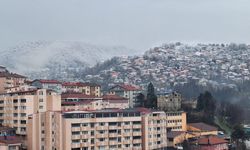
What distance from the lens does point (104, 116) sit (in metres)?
30.0

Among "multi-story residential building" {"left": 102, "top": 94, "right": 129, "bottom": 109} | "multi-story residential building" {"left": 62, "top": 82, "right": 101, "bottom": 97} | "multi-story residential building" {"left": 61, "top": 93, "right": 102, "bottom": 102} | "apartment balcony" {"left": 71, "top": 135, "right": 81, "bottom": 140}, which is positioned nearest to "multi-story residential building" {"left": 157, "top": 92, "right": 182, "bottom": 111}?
"multi-story residential building" {"left": 102, "top": 94, "right": 129, "bottom": 109}

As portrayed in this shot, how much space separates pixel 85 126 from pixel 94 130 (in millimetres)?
698

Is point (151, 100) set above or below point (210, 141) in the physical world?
above

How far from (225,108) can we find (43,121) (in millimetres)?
21182

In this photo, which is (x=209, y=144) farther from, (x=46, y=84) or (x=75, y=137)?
(x=46, y=84)

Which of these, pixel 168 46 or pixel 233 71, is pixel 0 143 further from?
pixel 168 46

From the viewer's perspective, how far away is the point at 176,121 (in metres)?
37.1

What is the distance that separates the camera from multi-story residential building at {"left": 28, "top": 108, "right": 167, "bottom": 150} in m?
28.4

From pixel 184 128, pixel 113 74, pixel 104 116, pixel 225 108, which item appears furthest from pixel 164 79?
pixel 104 116

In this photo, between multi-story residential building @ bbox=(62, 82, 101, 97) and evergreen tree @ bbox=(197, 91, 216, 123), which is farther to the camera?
multi-story residential building @ bbox=(62, 82, 101, 97)

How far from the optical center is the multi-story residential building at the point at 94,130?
28.4m

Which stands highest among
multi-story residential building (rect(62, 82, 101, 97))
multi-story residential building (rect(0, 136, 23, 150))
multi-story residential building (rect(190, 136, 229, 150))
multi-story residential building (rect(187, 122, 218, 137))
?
multi-story residential building (rect(62, 82, 101, 97))

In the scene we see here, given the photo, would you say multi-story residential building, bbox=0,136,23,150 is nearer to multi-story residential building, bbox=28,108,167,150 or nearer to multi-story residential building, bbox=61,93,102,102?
multi-story residential building, bbox=28,108,167,150

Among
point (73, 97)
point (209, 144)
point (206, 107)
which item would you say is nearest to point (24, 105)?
point (73, 97)
